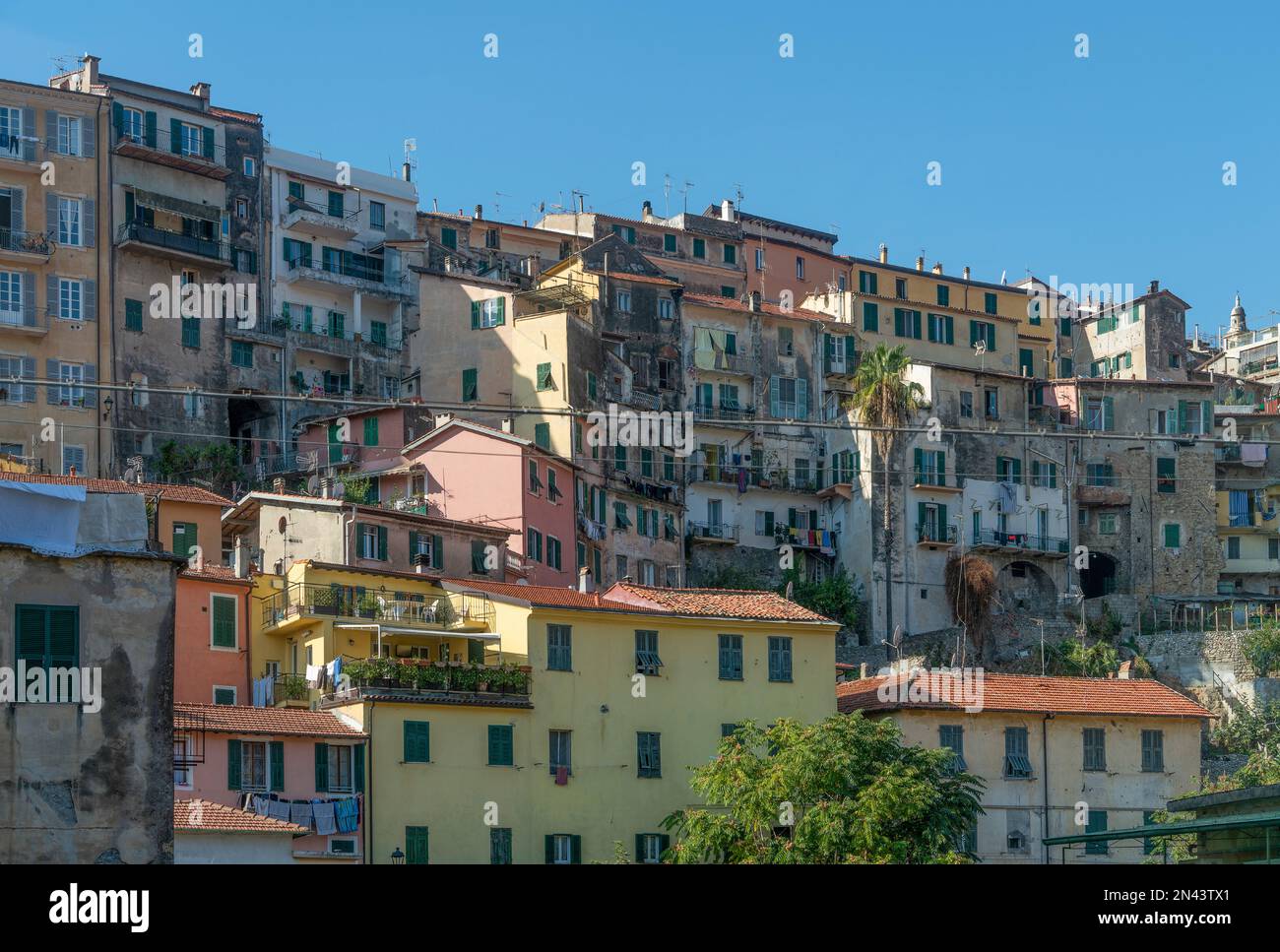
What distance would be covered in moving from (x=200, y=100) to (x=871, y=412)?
31.2m

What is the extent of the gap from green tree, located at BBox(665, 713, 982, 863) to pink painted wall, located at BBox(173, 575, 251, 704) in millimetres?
13628

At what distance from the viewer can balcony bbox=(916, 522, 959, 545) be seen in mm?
92188

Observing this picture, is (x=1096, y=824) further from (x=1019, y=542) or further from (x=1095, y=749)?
(x=1019, y=542)

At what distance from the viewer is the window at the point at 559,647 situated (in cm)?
5994

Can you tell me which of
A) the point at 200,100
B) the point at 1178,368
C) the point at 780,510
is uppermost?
the point at 200,100

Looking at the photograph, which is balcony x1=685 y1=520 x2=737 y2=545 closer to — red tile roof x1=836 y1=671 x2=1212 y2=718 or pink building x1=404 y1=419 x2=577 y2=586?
pink building x1=404 y1=419 x2=577 y2=586

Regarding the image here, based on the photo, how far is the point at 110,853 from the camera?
1241 inches

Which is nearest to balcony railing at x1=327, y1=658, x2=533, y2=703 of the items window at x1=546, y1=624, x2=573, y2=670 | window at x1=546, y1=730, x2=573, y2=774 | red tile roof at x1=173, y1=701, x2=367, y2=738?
window at x1=546, y1=624, x2=573, y2=670

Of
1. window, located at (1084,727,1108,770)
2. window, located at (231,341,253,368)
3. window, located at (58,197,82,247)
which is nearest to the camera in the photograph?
window, located at (1084,727,1108,770)

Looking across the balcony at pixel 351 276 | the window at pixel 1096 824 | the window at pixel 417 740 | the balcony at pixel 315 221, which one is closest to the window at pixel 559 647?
the window at pixel 417 740

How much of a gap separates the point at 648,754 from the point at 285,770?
10455 mm

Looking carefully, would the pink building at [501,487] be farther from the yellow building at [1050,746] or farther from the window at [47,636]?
the window at [47,636]
